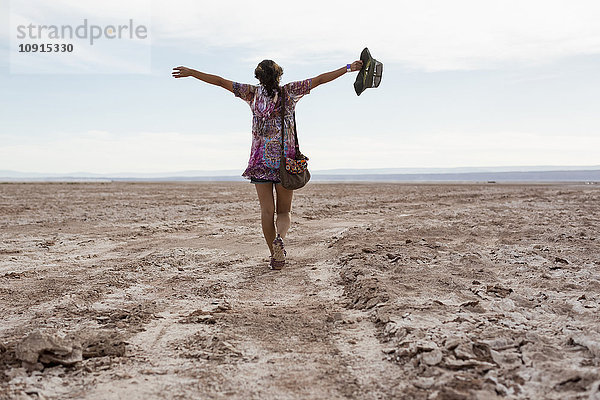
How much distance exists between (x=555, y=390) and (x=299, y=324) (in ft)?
4.84

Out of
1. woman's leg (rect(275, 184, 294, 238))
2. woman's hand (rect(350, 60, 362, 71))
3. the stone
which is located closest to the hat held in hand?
woman's hand (rect(350, 60, 362, 71))

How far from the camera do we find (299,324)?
124 inches

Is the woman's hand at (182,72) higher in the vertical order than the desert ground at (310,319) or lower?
higher

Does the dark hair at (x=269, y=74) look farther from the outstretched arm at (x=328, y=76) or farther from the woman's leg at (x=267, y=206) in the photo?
the woman's leg at (x=267, y=206)

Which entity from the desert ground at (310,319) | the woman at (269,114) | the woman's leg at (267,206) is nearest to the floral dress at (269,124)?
the woman at (269,114)

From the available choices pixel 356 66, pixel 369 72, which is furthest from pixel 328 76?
pixel 369 72

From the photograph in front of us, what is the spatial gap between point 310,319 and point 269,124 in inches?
88.2

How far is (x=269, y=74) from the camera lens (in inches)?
189

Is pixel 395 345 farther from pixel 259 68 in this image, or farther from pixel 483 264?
pixel 259 68

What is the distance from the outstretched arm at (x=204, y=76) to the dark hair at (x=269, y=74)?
1.04ft

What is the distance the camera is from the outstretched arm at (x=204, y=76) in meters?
4.96

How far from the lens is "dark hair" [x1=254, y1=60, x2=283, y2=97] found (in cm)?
479

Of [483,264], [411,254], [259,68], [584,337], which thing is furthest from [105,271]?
[584,337]

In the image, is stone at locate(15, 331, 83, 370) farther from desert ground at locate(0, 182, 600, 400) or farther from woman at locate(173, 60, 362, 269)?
woman at locate(173, 60, 362, 269)
